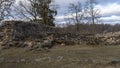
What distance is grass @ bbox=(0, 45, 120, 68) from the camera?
50.4 feet

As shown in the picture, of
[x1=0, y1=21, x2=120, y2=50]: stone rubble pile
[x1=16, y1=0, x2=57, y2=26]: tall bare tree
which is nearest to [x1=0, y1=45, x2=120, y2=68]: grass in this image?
[x1=0, y1=21, x2=120, y2=50]: stone rubble pile

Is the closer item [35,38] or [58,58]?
[58,58]

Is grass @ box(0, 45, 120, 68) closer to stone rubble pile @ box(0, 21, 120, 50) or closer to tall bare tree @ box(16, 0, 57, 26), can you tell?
stone rubble pile @ box(0, 21, 120, 50)

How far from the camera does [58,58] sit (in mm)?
16359

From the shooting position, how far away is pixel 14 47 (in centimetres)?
1966

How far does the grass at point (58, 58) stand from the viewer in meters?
15.4

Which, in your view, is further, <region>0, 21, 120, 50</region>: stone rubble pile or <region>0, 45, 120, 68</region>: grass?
<region>0, 21, 120, 50</region>: stone rubble pile

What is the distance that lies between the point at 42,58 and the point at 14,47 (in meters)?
3.85

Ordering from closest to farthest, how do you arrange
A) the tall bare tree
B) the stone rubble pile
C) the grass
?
the grass < the stone rubble pile < the tall bare tree

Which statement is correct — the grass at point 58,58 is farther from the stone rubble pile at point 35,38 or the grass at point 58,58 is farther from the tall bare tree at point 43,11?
the tall bare tree at point 43,11

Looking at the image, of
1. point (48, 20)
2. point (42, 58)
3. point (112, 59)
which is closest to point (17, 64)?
point (42, 58)

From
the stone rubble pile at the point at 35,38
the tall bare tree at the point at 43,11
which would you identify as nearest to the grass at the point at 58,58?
the stone rubble pile at the point at 35,38

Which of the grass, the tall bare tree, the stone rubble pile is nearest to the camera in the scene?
the grass

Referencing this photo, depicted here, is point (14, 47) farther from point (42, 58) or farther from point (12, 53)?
point (42, 58)
